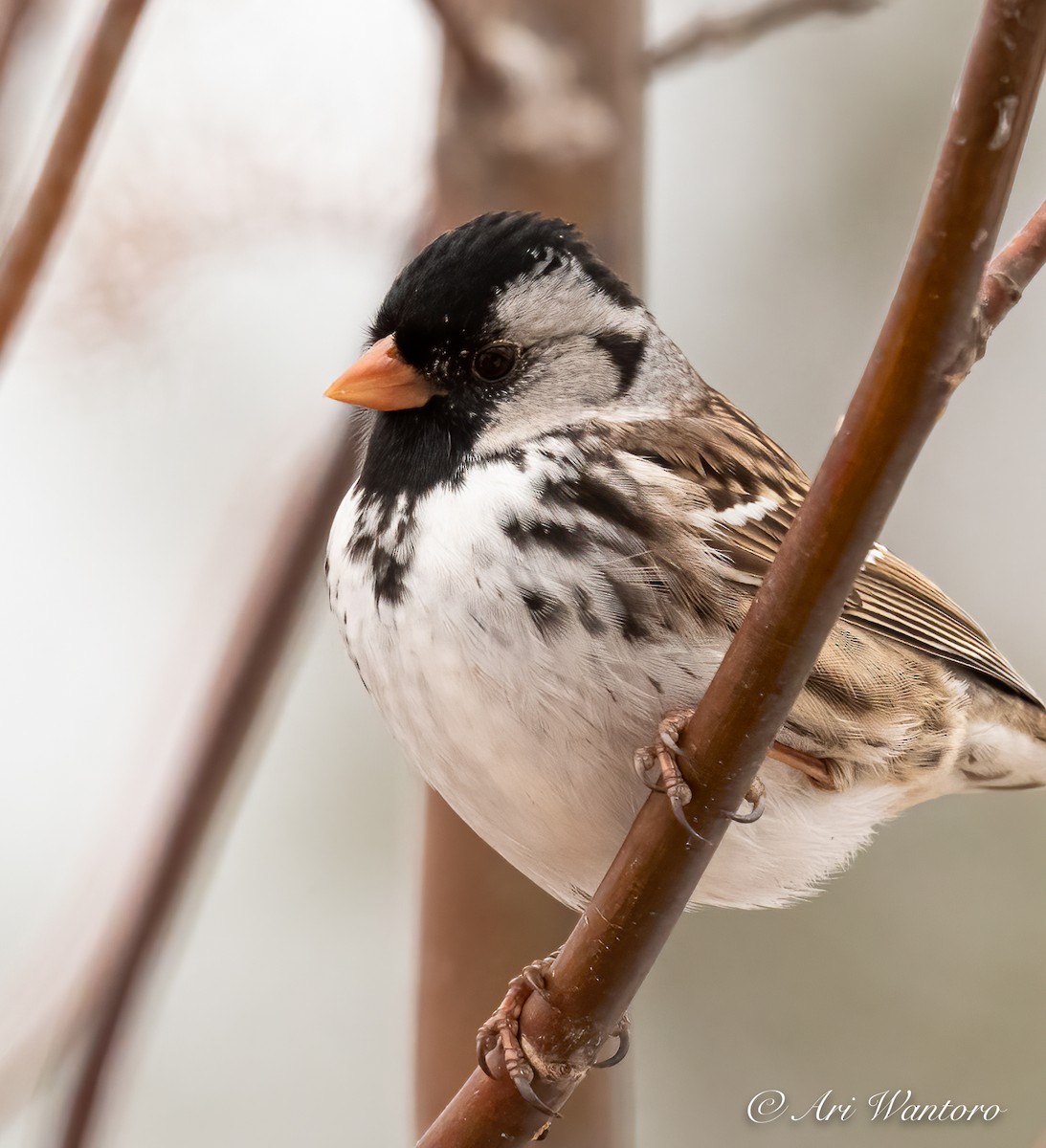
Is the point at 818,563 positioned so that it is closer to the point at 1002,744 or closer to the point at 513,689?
the point at 513,689

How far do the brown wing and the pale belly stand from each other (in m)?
0.21

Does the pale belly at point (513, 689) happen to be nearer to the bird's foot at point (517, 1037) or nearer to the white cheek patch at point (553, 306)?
the bird's foot at point (517, 1037)

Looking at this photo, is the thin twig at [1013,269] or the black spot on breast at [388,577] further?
the black spot on breast at [388,577]

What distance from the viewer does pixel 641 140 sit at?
2.32m

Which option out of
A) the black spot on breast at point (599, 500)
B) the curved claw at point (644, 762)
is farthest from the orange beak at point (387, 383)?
the curved claw at point (644, 762)

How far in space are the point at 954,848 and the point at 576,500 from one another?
7.68 feet

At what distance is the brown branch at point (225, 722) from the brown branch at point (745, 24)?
762 millimetres

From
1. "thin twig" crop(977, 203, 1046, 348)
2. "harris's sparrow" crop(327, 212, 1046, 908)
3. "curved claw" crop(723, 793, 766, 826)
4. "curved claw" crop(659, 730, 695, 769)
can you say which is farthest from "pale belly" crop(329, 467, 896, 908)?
"thin twig" crop(977, 203, 1046, 348)

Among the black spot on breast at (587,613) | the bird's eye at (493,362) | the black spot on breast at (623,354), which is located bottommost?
the black spot on breast at (587,613)

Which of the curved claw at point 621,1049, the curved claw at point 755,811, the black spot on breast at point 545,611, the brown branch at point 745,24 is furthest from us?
the brown branch at point 745,24

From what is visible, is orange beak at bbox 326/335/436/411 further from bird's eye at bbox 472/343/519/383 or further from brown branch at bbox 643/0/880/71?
brown branch at bbox 643/0/880/71

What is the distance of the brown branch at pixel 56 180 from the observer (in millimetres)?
1218

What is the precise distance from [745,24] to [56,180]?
1.16 metres

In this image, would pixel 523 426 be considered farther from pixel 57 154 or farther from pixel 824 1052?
pixel 824 1052
